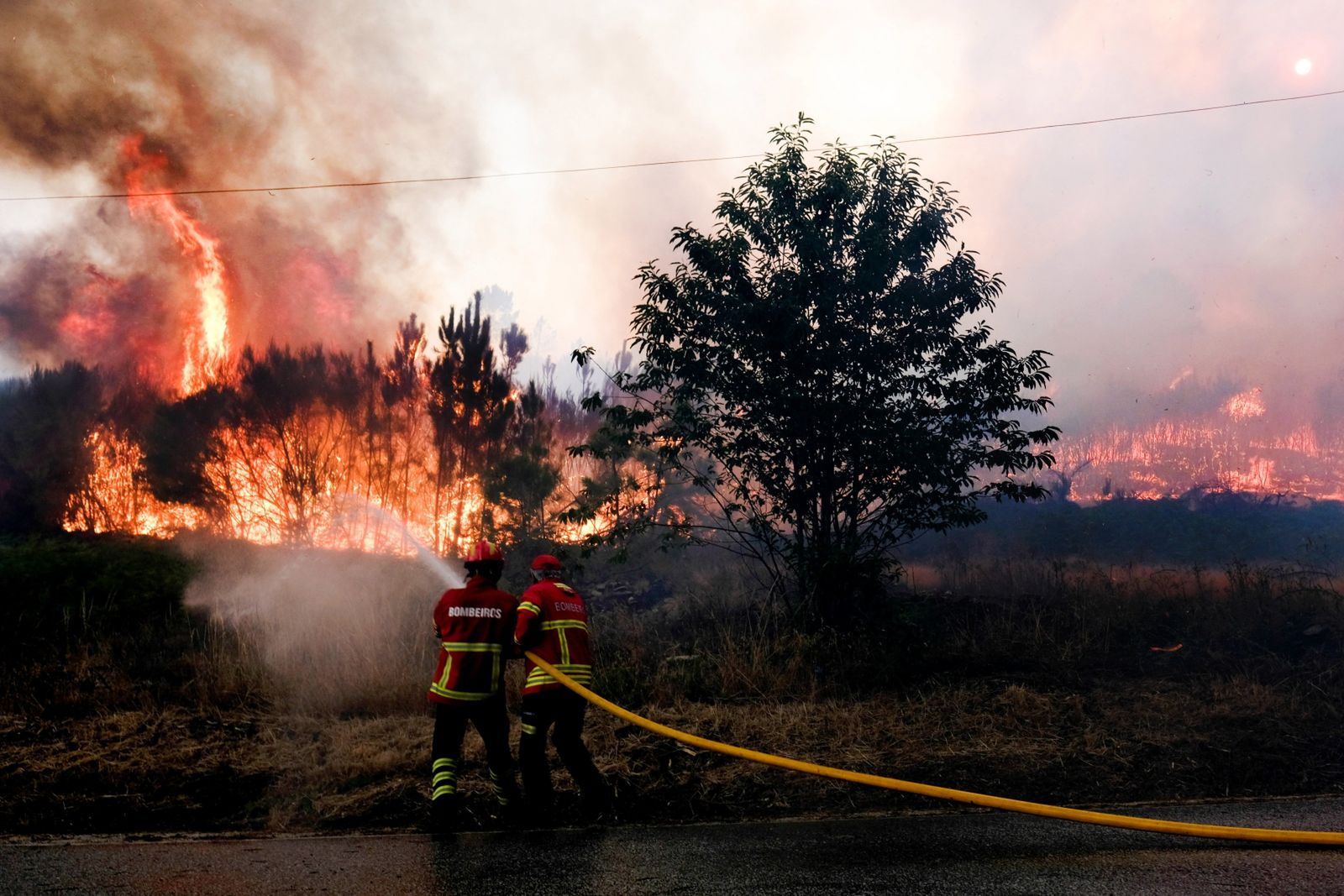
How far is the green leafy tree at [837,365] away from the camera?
10.2 m

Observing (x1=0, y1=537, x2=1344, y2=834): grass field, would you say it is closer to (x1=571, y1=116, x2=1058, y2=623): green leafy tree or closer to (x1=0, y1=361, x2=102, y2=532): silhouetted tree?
(x1=571, y1=116, x2=1058, y2=623): green leafy tree

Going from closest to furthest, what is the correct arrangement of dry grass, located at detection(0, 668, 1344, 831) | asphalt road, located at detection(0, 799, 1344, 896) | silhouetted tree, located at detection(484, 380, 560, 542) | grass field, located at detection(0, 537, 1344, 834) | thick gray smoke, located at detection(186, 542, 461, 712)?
asphalt road, located at detection(0, 799, 1344, 896) < dry grass, located at detection(0, 668, 1344, 831) < grass field, located at detection(0, 537, 1344, 834) < thick gray smoke, located at detection(186, 542, 461, 712) < silhouetted tree, located at detection(484, 380, 560, 542)

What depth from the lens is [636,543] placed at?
2303cm

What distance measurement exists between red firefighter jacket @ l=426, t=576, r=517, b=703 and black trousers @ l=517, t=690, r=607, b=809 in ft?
1.07

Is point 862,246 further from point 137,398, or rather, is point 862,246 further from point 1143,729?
point 137,398

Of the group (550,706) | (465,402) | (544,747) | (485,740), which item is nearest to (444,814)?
(485,740)

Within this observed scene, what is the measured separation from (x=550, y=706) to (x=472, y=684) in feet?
1.75

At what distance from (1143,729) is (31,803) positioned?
346 inches

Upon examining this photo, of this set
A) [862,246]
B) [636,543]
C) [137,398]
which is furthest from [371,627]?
A: [137,398]

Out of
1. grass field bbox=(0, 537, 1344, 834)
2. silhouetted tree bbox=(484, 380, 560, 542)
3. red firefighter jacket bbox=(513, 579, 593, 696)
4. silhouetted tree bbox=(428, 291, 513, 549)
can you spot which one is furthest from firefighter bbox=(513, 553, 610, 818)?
silhouetted tree bbox=(428, 291, 513, 549)

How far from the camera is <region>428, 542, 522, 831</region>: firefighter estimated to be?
5484 millimetres

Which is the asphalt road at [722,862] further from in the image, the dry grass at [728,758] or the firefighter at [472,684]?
the dry grass at [728,758]

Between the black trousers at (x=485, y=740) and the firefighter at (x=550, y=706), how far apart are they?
12cm

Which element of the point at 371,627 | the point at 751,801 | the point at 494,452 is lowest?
the point at 751,801
